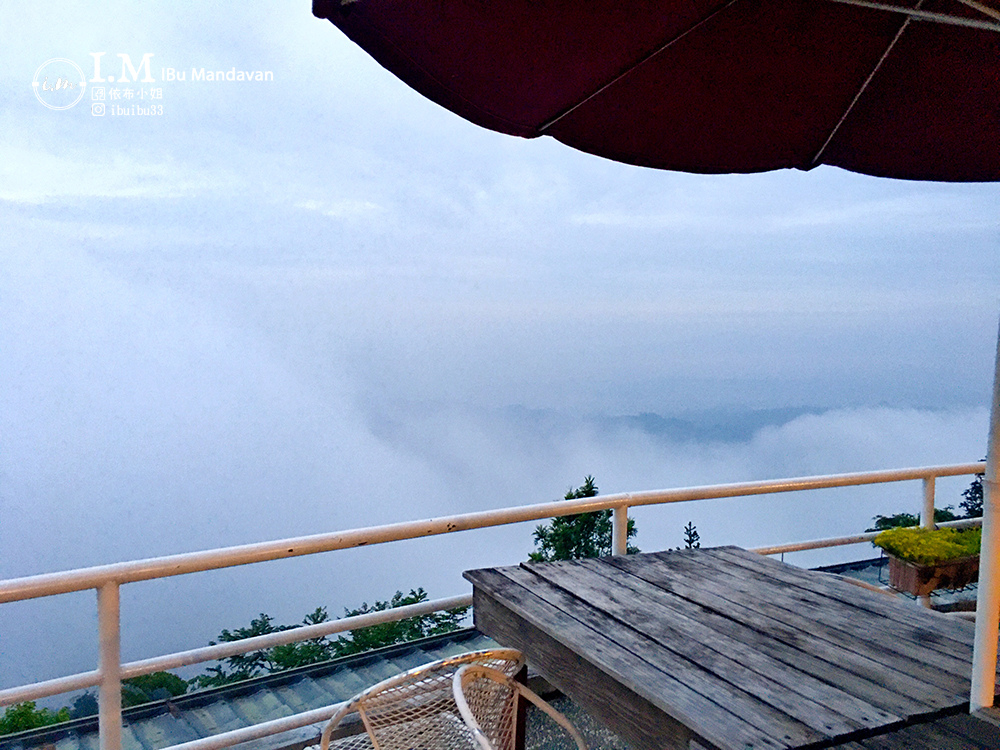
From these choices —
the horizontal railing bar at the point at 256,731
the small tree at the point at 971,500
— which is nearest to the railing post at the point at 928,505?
the small tree at the point at 971,500

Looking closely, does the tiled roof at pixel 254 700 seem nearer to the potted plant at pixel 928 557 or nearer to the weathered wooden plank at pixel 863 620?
the weathered wooden plank at pixel 863 620

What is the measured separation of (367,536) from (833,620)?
118 cm

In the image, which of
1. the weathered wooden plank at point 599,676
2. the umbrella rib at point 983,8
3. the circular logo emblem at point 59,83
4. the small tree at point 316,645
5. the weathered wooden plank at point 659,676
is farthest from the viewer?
the circular logo emblem at point 59,83

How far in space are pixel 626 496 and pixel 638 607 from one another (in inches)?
30.5

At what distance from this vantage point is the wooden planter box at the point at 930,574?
321 centimetres

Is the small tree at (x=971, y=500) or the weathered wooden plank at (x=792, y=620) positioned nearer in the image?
the weathered wooden plank at (x=792, y=620)

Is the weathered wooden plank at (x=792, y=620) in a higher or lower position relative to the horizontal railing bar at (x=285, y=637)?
higher

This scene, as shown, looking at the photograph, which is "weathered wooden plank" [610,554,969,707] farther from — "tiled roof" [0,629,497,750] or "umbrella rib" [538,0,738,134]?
"umbrella rib" [538,0,738,134]

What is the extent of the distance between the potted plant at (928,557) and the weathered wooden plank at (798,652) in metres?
1.91

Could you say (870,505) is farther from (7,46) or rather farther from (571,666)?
(7,46)

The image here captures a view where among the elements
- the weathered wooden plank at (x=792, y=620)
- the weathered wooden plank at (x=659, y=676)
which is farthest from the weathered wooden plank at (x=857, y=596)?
the weathered wooden plank at (x=659, y=676)

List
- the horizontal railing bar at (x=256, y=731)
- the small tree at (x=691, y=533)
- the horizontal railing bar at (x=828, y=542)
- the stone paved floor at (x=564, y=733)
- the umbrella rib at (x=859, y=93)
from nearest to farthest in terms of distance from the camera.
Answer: the horizontal railing bar at (x=256, y=731) < the umbrella rib at (x=859, y=93) < the stone paved floor at (x=564, y=733) < the horizontal railing bar at (x=828, y=542) < the small tree at (x=691, y=533)

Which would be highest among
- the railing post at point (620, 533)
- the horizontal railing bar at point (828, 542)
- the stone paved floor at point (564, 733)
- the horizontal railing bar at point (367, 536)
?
the horizontal railing bar at point (367, 536)

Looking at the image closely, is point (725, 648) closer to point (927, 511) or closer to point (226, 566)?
point (226, 566)
